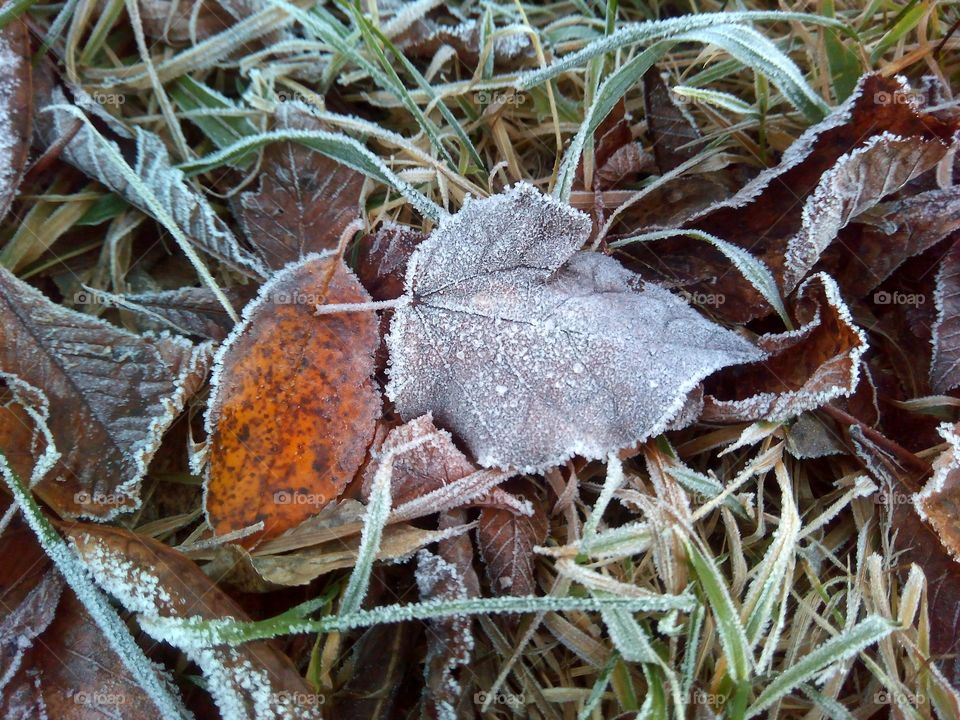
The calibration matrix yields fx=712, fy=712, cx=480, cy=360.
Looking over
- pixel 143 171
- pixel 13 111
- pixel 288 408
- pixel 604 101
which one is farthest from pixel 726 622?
pixel 13 111

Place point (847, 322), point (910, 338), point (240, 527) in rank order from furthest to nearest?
1. point (910, 338)
2. point (240, 527)
3. point (847, 322)

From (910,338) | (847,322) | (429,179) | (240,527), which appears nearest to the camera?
(847,322)

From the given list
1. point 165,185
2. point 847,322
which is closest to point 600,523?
point 847,322

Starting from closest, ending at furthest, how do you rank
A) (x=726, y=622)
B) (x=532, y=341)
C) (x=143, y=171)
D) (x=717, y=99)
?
1. (x=726, y=622)
2. (x=532, y=341)
3. (x=717, y=99)
4. (x=143, y=171)

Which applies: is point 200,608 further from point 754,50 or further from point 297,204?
point 754,50

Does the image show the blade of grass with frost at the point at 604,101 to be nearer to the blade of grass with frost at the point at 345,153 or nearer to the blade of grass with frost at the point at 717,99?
the blade of grass with frost at the point at 717,99

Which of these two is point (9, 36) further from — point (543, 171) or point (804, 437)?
point (804, 437)

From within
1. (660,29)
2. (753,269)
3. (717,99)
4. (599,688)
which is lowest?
(599,688)
